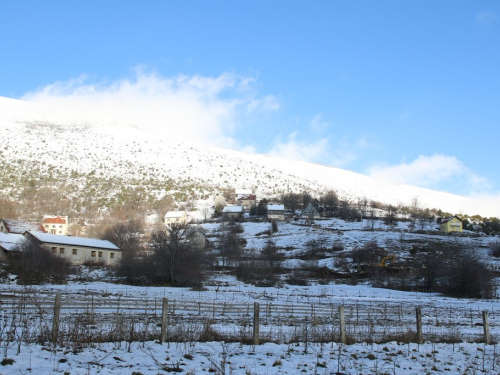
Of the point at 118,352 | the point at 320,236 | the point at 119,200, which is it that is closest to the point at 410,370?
the point at 118,352

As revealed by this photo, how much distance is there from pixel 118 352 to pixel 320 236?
3147 inches

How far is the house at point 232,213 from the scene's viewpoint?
378 ft

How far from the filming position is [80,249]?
233ft

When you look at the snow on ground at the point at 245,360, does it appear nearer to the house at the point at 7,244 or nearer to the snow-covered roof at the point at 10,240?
the house at the point at 7,244

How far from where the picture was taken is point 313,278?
197ft

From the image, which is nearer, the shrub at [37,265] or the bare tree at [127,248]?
the shrub at [37,265]

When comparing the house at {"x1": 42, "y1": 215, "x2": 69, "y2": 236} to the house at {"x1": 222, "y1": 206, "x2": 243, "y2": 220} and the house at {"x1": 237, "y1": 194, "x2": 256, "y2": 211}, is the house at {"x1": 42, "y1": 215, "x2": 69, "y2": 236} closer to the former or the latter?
the house at {"x1": 222, "y1": 206, "x2": 243, "y2": 220}

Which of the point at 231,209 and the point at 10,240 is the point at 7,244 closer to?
the point at 10,240

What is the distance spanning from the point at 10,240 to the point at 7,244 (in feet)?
11.9

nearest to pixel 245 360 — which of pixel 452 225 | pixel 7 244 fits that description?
pixel 7 244

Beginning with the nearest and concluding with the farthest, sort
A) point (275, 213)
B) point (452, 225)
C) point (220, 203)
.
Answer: point (452, 225) → point (275, 213) → point (220, 203)

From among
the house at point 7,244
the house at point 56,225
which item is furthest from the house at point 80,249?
the house at point 56,225

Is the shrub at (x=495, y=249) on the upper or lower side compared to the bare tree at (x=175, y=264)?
upper

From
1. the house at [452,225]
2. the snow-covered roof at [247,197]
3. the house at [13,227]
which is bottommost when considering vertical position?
the house at [13,227]
